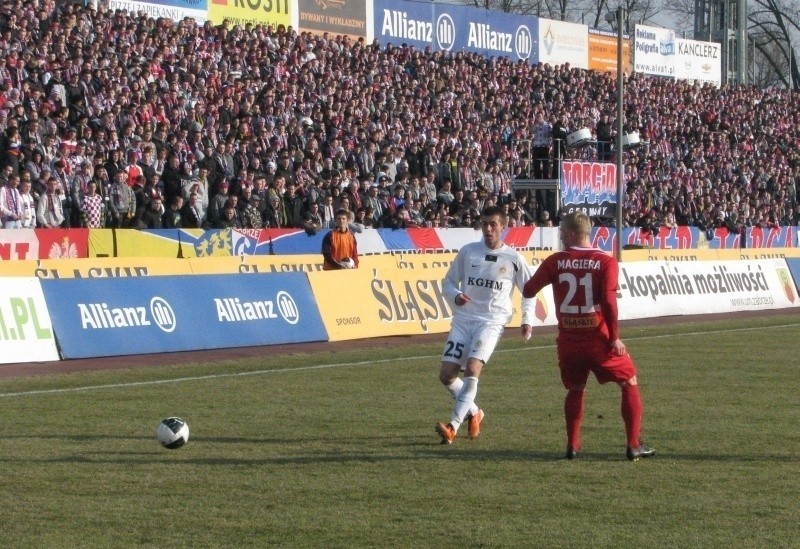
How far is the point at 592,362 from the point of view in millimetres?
10047

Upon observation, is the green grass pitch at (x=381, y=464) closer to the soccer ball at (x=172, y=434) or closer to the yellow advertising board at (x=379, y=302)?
the soccer ball at (x=172, y=434)

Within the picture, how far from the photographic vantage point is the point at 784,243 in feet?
152

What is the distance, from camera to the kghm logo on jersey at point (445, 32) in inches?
1863

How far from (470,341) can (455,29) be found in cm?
3766

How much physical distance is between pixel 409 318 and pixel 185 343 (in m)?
Answer: 4.98

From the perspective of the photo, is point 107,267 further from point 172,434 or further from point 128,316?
point 172,434

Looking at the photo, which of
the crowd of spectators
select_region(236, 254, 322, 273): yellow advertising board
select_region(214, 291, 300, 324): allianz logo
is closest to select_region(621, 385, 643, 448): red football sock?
select_region(214, 291, 300, 324): allianz logo

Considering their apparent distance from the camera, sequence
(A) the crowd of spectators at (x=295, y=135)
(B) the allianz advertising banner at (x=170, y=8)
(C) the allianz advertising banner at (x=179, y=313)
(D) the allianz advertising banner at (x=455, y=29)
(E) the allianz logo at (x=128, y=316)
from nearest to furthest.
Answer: (C) the allianz advertising banner at (x=179, y=313), (E) the allianz logo at (x=128, y=316), (A) the crowd of spectators at (x=295, y=135), (B) the allianz advertising banner at (x=170, y=8), (D) the allianz advertising banner at (x=455, y=29)

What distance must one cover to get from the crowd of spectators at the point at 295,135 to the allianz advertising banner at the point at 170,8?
1478 millimetres

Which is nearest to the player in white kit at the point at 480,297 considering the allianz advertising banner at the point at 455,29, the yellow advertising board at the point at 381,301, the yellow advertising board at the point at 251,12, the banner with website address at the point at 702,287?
the yellow advertising board at the point at 381,301

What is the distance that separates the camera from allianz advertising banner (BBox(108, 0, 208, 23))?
→ 34.3 m

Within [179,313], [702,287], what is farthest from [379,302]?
[702,287]

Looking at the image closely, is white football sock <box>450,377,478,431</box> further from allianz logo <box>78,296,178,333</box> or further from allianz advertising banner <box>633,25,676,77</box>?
allianz advertising banner <box>633,25,676,77</box>

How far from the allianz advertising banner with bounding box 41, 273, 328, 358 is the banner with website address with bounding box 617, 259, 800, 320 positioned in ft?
26.1
